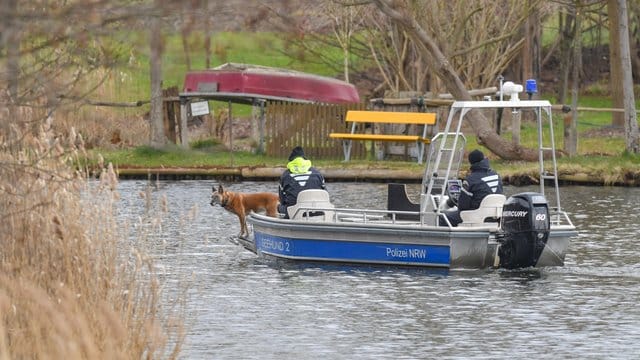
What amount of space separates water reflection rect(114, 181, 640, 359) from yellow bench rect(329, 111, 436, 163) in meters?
13.1

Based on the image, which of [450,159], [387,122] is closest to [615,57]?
[387,122]

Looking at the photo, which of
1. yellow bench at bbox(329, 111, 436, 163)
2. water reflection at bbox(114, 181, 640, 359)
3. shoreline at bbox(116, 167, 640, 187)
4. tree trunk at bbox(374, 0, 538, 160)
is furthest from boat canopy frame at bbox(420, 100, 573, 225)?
yellow bench at bbox(329, 111, 436, 163)

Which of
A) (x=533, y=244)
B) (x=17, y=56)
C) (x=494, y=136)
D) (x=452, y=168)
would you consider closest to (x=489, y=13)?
(x=494, y=136)

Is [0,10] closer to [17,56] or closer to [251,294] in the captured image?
[17,56]

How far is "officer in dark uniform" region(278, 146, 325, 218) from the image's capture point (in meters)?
21.3

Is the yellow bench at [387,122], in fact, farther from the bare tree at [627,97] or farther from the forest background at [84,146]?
the forest background at [84,146]

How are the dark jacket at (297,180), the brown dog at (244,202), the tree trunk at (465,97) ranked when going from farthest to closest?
the tree trunk at (465,97), the brown dog at (244,202), the dark jacket at (297,180)

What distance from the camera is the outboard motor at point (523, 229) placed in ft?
62.8

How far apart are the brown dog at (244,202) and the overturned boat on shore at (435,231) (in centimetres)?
123

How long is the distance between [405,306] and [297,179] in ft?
13.8

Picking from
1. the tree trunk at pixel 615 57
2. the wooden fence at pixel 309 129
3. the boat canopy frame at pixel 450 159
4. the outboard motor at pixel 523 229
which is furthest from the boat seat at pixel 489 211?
the tree trunk at pixel 615 57

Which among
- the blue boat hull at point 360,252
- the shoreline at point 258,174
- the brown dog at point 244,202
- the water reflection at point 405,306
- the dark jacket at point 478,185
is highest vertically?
the dark jacket at point 478,185

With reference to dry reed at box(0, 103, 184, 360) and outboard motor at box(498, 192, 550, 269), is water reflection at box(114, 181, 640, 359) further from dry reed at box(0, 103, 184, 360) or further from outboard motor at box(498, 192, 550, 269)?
dry reed at box(0, 103, 184, 360)

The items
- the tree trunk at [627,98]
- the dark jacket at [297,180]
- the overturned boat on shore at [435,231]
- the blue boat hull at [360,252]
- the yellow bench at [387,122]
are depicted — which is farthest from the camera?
the yellow bench at [387,122]
